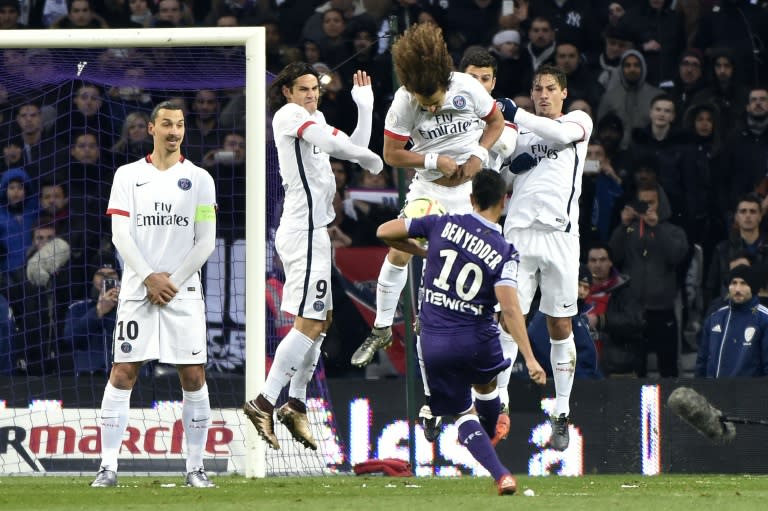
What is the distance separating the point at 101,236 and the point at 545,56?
5301 mm

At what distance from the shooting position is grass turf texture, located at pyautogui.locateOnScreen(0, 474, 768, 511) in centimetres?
970

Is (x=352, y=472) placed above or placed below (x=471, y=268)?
below

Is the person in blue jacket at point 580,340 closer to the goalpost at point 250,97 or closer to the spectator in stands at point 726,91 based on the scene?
the goalpost at point 250,97

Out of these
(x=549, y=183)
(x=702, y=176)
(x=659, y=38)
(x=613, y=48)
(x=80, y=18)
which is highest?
(x=80, y=18)

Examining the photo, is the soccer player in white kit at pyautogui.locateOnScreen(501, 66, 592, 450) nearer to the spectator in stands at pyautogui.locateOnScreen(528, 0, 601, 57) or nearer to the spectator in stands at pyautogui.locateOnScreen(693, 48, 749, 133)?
the spectator in stands at pyautogui.locateOnScreen(693, 48, 749, 133)

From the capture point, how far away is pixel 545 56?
17.5m

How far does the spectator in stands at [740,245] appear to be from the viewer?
15.6 meters

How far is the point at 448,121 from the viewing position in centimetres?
1195

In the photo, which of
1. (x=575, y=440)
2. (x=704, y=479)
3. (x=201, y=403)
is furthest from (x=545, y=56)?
(x=201, y=403)

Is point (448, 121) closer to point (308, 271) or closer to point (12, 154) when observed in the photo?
point (308, 271)

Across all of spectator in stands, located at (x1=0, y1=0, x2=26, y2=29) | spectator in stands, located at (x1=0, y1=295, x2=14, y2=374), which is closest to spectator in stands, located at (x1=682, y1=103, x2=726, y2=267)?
spectator in stands, located at (x1=0, y1=295, x2=14, y2=374)

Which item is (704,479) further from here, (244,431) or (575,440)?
(244,431)

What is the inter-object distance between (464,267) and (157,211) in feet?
8.76

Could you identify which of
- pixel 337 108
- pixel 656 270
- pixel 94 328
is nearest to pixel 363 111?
pixel 94 328
